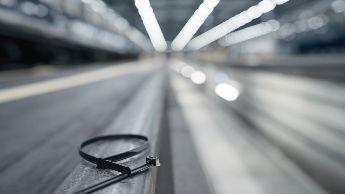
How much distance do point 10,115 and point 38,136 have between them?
84 cm

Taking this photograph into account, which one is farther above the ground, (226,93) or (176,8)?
(176,8)

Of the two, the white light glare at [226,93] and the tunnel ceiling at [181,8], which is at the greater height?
the tunnel ceiling at [181,8]

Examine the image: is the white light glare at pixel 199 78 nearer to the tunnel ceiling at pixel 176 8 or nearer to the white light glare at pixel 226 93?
the white light glare at pixel 226 93

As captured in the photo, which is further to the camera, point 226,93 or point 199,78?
point 199,78

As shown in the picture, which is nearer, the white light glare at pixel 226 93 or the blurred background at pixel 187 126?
the blurred background at pixel 187 126

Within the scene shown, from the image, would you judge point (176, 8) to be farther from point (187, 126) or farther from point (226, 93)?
point (187, 126)

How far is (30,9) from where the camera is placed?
55.6 feet

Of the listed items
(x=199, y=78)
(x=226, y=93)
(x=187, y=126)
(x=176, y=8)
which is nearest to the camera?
(x=187, y=126)

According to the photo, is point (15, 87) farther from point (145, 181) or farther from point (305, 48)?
point (305, 48)

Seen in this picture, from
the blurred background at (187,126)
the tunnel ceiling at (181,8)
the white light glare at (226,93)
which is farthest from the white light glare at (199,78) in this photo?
the tunnel ceiling at (181,8)

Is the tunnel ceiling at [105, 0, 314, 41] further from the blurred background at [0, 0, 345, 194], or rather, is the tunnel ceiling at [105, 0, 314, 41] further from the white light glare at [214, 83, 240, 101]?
the white light glare at [214, 83, 240, 101]

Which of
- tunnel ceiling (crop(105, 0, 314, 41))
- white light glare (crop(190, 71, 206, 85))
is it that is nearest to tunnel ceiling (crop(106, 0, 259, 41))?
tunnel ceiling (crop(105, 0, 314, 41))

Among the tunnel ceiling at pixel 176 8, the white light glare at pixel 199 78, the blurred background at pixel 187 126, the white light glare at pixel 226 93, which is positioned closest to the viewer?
the blurred background at pixel 187 126

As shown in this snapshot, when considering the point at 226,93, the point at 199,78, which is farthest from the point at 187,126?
the point at 199,78
